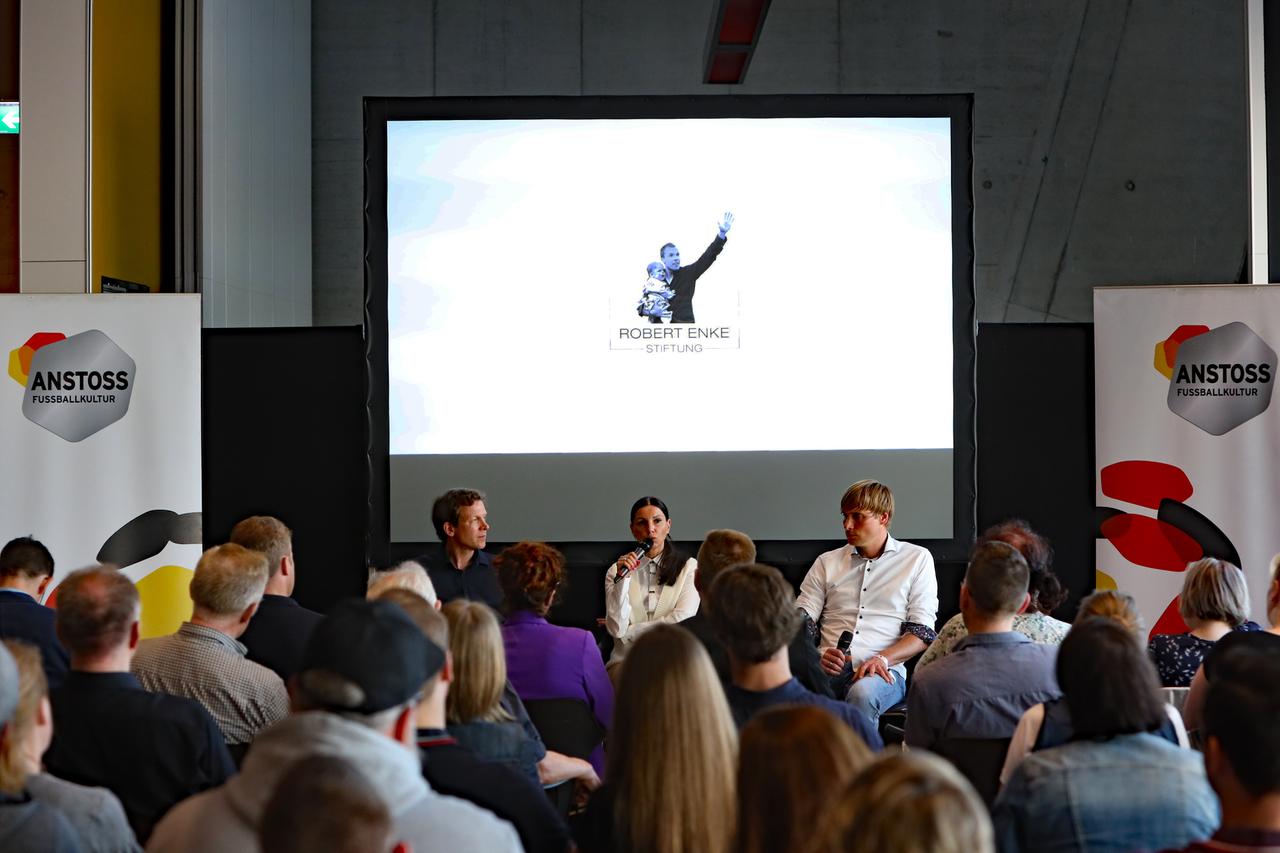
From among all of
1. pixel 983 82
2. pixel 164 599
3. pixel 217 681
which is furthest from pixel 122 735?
pixel 983 82

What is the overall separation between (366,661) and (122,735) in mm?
955

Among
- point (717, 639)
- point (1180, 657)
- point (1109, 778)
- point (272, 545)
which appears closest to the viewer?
point (1109, 778)

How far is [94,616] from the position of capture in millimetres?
2441

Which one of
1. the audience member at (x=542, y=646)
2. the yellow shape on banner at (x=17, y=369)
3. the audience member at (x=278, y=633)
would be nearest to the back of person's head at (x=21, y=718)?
the audience member at (x=278, y=633)

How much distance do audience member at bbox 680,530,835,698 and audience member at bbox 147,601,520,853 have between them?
1.02 meters

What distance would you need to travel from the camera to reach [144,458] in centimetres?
591

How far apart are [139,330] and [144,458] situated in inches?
22.9

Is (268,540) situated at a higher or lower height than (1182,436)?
lower

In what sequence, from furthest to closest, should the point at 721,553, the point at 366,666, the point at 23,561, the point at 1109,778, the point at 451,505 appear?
the point at 451,505 < the point at 23,561 < the point at 721,553 < the point at 1109,778 < the point at 366,666

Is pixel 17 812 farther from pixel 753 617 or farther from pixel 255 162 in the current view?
pixel 255 162

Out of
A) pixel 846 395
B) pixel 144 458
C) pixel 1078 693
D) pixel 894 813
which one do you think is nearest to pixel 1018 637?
pixel 1078 693

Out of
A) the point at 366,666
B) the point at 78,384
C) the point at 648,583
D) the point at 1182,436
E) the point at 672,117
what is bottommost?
the point at 648,583

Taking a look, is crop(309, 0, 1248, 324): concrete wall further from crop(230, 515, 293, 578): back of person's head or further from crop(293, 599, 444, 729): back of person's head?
crop(293, 599, 444, 729): back of person's head

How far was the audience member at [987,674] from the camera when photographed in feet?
9.87
